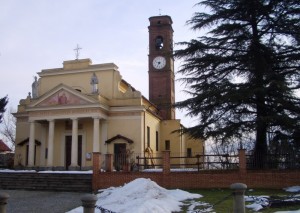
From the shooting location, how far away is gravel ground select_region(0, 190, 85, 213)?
14.1 metres

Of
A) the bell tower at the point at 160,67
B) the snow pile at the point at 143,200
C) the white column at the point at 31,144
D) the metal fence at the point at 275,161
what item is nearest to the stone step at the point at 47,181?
the snow pile at the point at 143,200

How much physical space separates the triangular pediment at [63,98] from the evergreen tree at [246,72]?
1083 centimetres

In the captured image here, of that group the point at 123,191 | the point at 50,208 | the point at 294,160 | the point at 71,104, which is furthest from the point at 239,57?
the point at 71,104

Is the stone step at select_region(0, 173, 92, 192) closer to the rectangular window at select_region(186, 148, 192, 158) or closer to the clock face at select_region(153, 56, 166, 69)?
the rectangular window at select_region(186, 148, 192, 158)

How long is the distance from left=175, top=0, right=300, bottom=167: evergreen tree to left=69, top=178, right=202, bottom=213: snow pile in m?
5.45

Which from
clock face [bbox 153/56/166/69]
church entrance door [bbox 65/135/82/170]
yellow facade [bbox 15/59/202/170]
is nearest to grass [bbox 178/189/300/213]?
yellow facade [bbox 15/59/202/170]

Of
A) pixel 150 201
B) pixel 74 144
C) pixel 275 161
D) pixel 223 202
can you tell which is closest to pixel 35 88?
pixel 74 144

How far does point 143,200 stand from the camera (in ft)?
42.5

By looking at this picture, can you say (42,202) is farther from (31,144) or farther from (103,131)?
(31,144)

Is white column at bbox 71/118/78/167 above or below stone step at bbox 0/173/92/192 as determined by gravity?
above

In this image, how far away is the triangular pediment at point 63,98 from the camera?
96.0 feet

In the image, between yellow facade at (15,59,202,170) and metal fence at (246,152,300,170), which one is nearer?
metal fence at (246,152,300,170)

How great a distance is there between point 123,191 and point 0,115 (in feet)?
59.4

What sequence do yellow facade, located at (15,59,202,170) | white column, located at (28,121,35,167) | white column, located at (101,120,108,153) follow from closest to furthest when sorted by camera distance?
yellow facade, located at (15,59,202,170)
white column, located at (28,121,35,167)
white column, located at (101,120,108,153)
